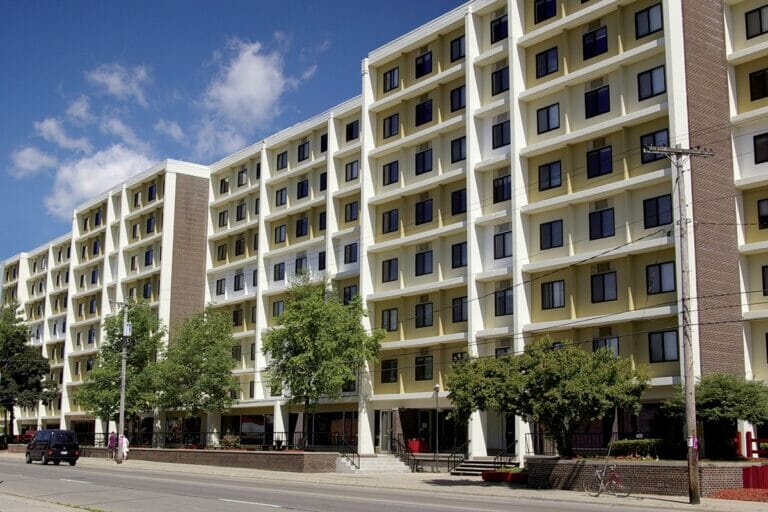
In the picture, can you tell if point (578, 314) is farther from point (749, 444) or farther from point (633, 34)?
point (633, 34)

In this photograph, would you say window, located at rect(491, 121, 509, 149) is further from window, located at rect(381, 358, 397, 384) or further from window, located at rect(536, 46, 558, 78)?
window, located at rect(381, 358, 397, 384)

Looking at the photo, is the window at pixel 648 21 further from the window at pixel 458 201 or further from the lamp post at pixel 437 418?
the lamp post at pixel 437 418

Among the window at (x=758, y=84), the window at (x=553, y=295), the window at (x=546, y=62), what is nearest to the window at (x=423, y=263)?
the window at (x=553, y=295)

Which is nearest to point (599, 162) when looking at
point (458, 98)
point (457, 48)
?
point (458, 98)

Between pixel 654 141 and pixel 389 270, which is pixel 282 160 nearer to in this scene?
pixel 389 270

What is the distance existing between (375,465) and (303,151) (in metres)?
25.7

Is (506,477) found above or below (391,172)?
below

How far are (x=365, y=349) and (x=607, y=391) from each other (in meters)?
20.9

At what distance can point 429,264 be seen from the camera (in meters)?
51.8

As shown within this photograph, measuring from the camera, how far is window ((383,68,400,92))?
55219 mm

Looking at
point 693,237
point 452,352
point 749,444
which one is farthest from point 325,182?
point 749,444

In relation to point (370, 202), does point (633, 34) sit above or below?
above

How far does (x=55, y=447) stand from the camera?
166 ft

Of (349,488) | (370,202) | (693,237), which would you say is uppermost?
(370,202)
